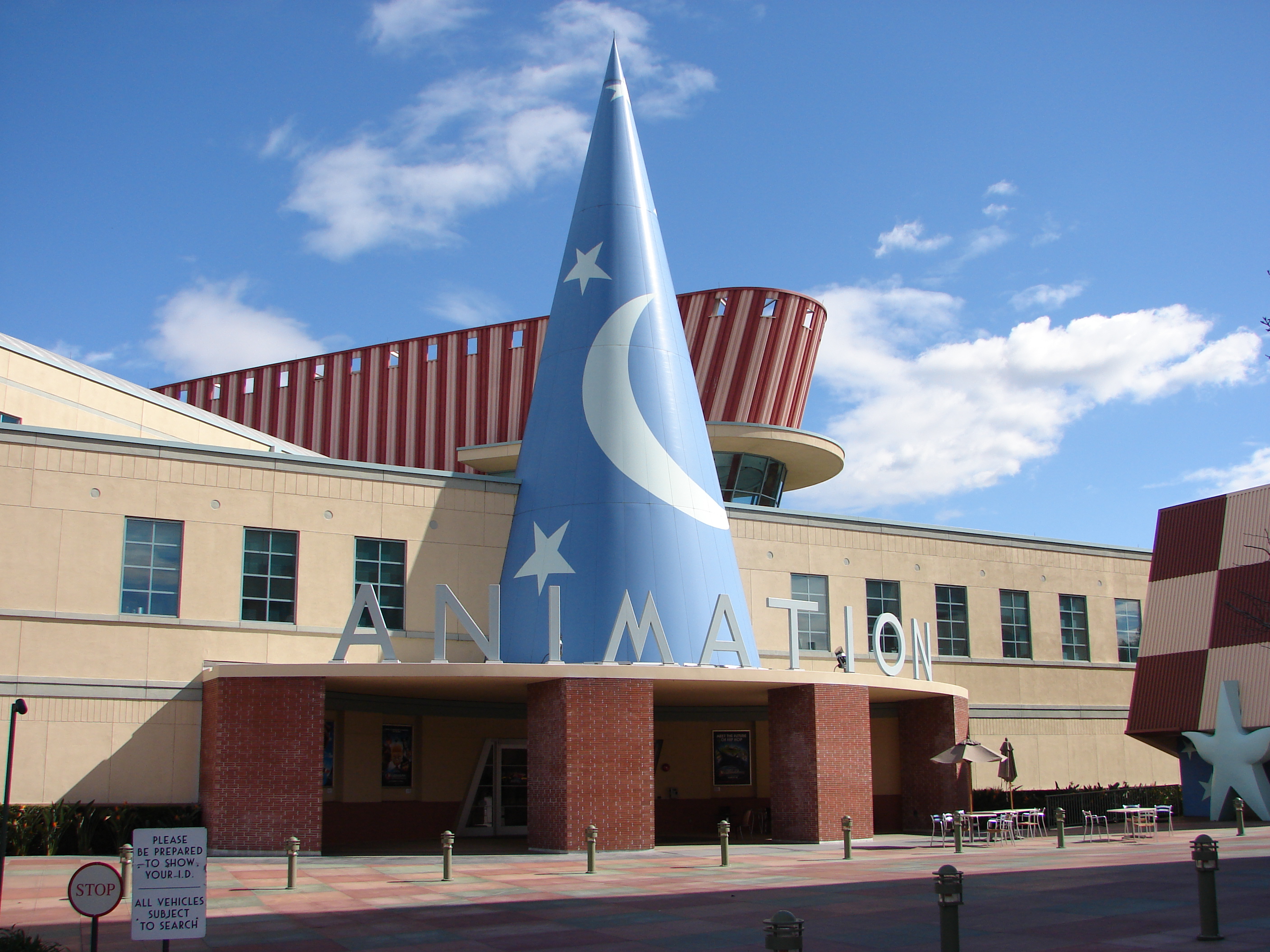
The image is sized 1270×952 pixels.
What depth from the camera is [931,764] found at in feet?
95.1

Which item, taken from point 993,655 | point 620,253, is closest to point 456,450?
point 620,253

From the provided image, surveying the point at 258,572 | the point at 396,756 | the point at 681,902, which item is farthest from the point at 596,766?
the point at 258,572

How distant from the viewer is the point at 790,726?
979 inches

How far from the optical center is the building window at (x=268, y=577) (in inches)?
999

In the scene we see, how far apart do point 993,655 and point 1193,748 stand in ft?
19.2

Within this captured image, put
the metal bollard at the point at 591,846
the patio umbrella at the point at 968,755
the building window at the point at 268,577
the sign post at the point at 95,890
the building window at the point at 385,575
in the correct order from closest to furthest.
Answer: the sign post at the point at 95,890 → the metal bollard at the point at 591,846 → the building window at the point at 268,577 → the patio umbrella at the point at 968,755 → the building window at the point at 385,575

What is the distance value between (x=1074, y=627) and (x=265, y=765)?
84.5 ft

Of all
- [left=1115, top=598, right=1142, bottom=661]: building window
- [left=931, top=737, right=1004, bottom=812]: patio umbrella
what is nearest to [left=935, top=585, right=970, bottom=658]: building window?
[left=1115, top=598, right=1142, bottom=661]: building window

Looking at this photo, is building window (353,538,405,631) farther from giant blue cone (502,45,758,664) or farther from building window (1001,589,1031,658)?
building window (1001,589,1031,658)

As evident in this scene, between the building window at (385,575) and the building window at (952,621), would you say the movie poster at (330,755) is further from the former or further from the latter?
the building window at (952,621)

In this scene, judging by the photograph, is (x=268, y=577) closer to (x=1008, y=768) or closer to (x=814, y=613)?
(x=814, y=613)

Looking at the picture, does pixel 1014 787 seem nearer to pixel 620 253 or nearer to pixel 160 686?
pixel 620 253

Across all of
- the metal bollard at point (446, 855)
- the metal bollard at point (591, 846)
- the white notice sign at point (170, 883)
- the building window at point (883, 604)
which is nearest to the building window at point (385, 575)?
the metal bollard at point (446, 855)

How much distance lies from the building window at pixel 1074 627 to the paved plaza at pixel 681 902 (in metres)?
14.5
